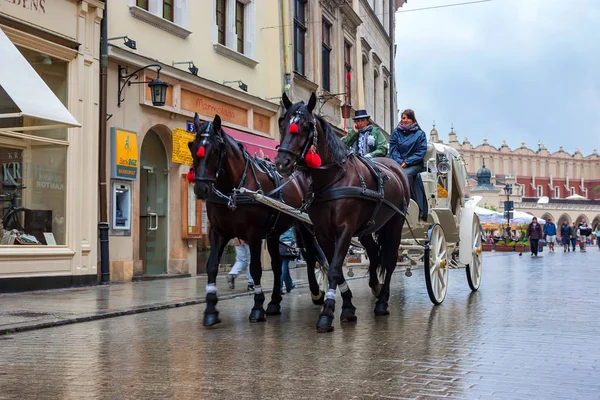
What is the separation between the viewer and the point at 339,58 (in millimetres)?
26672

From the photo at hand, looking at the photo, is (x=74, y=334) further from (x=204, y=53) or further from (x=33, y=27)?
(x=204, y=53)

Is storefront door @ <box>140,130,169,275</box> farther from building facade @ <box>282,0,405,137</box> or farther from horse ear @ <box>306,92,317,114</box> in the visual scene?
horse ear @ <box>306,92,317,114</box>

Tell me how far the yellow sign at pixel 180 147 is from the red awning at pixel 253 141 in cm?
144

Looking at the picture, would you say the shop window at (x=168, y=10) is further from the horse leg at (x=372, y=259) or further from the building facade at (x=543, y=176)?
the building facade at (x=543, y=176)

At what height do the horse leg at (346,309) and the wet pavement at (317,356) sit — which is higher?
the horse leg at (346,309)

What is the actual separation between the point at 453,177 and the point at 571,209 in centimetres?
9614

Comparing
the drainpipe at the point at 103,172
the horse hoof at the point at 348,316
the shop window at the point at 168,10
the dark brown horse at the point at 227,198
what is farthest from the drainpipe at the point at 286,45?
the horse hoof at the point at 348,316

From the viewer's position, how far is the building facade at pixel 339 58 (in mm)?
23078

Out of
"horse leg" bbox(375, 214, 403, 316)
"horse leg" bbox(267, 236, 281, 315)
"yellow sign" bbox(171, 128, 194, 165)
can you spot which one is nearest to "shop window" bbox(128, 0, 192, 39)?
"yellow sign" bbox(171, 128, 194, 165)

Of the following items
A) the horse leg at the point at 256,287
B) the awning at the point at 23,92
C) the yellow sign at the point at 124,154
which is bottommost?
the horse leg at the point at 256,287

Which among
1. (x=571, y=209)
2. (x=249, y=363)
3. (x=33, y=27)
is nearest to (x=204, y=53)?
(x=33, y=27)

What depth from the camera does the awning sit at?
1152cm

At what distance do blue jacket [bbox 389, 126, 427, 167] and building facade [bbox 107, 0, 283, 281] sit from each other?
6829 mm

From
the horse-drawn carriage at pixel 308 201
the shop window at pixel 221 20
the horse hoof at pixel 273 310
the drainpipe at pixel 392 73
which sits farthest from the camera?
the drainpipe at pixel 392 73
